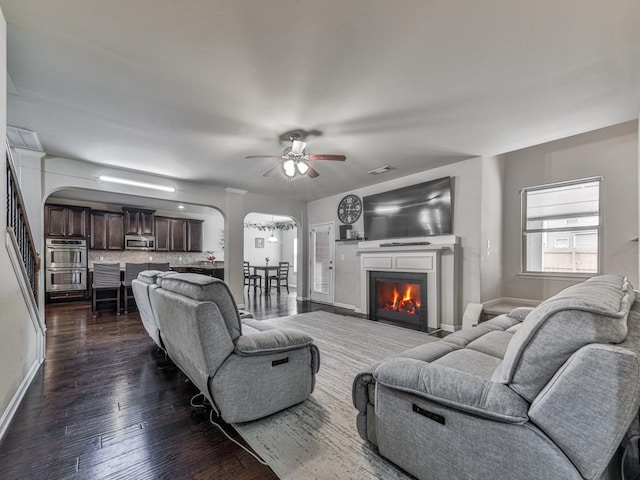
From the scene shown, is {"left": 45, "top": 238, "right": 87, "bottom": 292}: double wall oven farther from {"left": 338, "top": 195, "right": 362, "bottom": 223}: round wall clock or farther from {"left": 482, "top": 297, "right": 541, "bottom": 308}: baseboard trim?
{"left": 482, "top": 297, "right": 541, "bottom": 308}: baseboard trim

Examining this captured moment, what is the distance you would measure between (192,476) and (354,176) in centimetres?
457

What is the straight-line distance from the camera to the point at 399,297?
5.07 metres

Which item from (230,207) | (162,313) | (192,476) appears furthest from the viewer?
(230,207)

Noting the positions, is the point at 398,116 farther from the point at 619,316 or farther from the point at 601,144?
the point at 601,144

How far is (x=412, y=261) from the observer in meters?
4.76

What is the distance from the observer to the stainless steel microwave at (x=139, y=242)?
7719 mm

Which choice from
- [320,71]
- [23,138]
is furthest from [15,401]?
[320,71]

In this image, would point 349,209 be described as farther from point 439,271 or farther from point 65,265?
point 65,265

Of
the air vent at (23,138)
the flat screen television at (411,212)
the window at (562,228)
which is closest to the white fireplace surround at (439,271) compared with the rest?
the flat screen television at (411,212)

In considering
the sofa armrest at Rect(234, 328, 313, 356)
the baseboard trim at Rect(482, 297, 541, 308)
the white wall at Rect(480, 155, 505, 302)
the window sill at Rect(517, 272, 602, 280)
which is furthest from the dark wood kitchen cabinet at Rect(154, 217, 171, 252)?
the window sill at Rect(517, 272, 602, 280)

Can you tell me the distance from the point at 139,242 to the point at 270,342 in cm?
762

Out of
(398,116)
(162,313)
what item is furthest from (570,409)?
(398,116)

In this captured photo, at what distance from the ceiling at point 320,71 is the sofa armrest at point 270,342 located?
2.00 m

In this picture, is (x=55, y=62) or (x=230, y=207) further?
(x=230, y=207)
